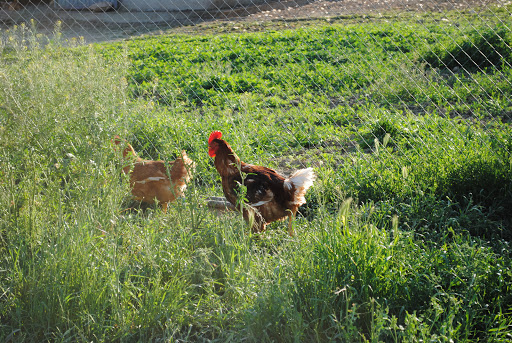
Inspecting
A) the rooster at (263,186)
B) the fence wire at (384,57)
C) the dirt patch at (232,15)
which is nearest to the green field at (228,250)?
the rooster at (263,186)

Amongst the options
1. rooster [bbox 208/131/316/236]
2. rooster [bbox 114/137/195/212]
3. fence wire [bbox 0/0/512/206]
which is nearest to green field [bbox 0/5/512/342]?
rooster [bbox 208/131/316/236]

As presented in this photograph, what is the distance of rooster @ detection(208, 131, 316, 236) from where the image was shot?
3.61 meters

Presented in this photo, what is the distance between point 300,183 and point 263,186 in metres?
0.30

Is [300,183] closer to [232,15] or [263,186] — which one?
[263,186]

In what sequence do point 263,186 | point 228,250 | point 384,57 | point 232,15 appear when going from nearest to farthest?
1. point 228,250
2. point 263,186
3. point 384,57
4. point 232,15

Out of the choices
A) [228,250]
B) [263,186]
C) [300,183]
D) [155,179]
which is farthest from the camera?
[155,179]

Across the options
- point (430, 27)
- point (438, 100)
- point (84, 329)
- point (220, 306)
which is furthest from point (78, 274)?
point (430, 27)

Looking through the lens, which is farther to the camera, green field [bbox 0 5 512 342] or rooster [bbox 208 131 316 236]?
rooster [bbox 208 131 316 236]

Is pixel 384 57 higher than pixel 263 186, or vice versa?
pixel 384 57

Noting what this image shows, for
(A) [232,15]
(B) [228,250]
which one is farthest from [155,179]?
(A) [232,15]

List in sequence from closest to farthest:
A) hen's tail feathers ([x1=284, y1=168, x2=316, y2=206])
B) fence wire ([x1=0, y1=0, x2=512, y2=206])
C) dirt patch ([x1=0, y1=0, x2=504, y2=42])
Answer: hen's tail feathers ([x1=284, y1=168, x2=316, y2=206]), fence wire ([x1=0, y1=0, x2=512, y2=206]), dirt patch ([x1=0, y1=0, x2=504, y2=42])

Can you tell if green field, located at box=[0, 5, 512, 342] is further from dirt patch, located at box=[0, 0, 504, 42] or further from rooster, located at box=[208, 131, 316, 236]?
dirt patch, located at box=[0, 0, 504, 42]

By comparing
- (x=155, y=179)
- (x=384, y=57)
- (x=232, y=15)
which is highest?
(x=232, y=15)

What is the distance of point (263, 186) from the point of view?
12.1 ft
